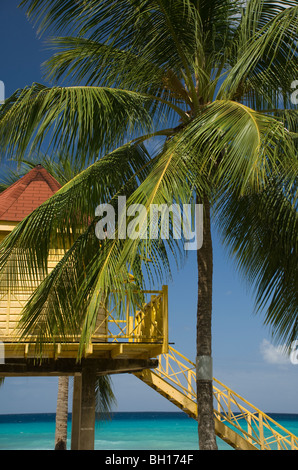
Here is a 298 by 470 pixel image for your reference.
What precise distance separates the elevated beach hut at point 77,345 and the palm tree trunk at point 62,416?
7.15 meters

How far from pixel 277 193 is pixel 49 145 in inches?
151

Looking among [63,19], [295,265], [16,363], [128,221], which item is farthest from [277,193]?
[16,363]

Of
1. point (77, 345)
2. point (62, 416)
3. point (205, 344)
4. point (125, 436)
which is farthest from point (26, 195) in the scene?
point (125, 436)

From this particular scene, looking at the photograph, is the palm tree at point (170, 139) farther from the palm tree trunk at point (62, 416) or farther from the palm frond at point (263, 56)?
the palm tree trunk at point (62, 416)

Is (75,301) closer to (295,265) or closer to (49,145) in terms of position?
(49,145)

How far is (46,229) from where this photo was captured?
10242 millimetres

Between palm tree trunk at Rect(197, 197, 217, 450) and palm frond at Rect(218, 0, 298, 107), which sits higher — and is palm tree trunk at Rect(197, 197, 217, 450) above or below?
below

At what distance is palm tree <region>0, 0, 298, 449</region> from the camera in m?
9.26

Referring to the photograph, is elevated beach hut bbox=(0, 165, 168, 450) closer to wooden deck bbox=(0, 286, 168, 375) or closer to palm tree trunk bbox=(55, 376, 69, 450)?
wooden deck bbox=(0, 286, 168, 375)

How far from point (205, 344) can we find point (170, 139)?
11.9ft

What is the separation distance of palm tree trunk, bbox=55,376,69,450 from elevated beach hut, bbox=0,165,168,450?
7151mm

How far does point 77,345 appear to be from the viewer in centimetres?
1309

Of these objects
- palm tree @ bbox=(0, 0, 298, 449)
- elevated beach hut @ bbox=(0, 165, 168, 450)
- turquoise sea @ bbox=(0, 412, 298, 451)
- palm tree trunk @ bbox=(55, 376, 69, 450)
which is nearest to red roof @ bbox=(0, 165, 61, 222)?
elevated beach hut @ bbox=(0, 165, 168, 450)

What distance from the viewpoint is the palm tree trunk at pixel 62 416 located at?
22.5 meters
